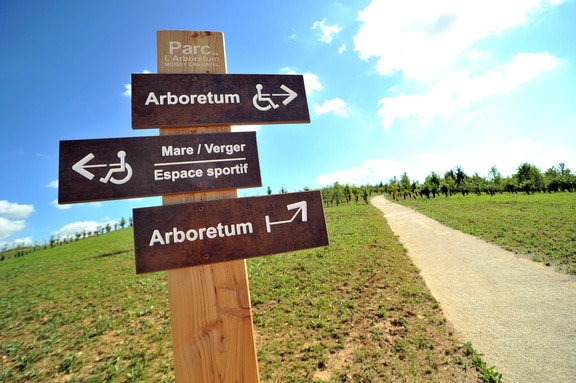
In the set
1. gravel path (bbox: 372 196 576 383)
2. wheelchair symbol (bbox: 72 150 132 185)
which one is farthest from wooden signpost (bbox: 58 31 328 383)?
gravel path (bbox: 372 196 576 383)

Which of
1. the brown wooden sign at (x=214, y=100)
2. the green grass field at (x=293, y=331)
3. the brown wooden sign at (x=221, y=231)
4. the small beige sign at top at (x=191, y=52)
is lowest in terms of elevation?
the green grass field at (x=293, y=331)

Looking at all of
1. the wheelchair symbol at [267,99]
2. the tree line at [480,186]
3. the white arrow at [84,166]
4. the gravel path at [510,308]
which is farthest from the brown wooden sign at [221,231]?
the tree line at [480,186]

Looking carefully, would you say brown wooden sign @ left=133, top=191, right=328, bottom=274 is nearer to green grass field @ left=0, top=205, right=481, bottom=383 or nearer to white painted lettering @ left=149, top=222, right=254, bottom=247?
white painted lettering @ left=149, top=222, right=254, bottom=247

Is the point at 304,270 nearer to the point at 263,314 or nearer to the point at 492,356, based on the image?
the point at 263,314

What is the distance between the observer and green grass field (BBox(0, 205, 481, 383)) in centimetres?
403

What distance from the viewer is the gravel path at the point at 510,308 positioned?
3.79 meters

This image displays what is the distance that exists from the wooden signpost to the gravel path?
4.08m

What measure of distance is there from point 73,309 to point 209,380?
9815 millimetres

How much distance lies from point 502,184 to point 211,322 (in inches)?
2990

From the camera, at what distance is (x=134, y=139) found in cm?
205

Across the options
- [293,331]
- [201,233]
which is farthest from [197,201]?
[293,331]

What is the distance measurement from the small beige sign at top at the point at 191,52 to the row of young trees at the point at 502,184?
5522 centimetres

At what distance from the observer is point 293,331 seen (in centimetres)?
521

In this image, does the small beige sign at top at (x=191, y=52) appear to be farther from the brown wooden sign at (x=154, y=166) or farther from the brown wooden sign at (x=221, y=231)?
the brown wooden sign at (x=221, y=231)
